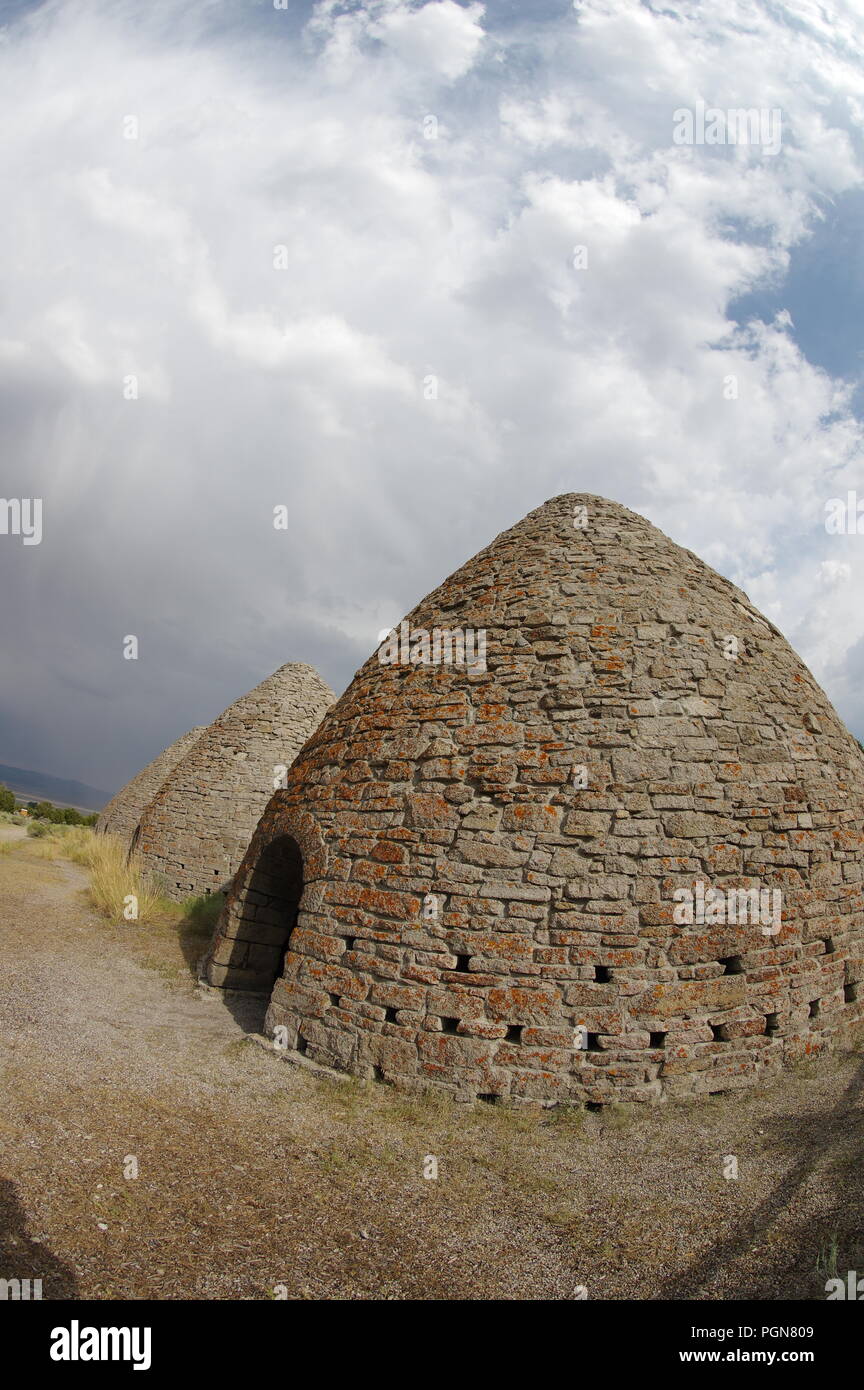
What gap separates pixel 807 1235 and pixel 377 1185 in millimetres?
Answer: 2258

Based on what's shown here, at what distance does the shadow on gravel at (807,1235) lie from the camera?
277cm

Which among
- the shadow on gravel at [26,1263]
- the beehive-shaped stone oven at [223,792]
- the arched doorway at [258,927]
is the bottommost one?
the shadow on gravel at [26,1263]

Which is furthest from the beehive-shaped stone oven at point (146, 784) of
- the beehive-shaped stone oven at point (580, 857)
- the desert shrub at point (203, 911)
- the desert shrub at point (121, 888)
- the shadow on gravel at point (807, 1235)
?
the shadow on gravel at point (807, 1235)

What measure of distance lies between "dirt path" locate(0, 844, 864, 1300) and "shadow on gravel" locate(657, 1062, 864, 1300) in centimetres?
1

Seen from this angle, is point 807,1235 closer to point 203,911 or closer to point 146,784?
point 203,911

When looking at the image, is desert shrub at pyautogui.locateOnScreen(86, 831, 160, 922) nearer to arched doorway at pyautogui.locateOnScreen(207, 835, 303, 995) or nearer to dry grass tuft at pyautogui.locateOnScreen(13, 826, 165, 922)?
dry grass tuft at pyautogui.locateOnScreen(13, 826, 165, 922)

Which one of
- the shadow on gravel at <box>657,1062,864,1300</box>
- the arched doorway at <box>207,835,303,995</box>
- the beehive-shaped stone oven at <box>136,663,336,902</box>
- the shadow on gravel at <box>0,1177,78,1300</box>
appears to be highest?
the beehive-shaped stone oven at <box>136,663,336,902</box>

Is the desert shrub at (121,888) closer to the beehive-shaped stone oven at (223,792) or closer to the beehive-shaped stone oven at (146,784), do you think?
the beehive-shaped stone oven at (223,792)

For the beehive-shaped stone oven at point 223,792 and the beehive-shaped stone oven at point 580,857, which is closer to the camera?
the beehive-shaped stone oven at point 580,857

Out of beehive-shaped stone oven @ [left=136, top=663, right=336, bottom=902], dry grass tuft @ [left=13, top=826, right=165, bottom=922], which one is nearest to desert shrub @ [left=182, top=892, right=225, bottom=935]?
beehive-shaped stone oven @ [left=136, top=663, right=336, bottom=902]

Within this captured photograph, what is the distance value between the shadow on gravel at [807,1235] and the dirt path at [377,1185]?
0.01 metres

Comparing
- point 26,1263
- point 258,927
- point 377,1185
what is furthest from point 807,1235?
point 258,927

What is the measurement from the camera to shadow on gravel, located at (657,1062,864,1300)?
109 inches

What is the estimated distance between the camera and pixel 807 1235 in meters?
3.09
